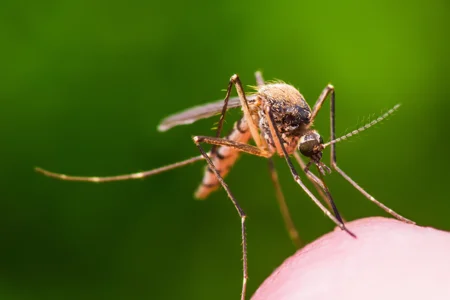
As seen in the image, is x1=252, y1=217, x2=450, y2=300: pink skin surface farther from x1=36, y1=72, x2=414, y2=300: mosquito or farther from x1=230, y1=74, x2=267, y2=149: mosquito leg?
x1=230, y1=74, x2=267, y2=149: mosquito leg

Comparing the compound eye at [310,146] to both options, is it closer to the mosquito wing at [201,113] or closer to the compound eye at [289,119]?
the compound eye at [289,119]

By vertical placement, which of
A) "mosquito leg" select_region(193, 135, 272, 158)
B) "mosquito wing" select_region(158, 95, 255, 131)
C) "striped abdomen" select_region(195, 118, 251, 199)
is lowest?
"striped abdomen" select_region(195, 118, 251, 199)

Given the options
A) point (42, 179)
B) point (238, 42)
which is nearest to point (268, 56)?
point (238, 42)

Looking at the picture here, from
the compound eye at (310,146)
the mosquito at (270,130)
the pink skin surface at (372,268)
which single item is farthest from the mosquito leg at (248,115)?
the pink skin surface at (372,268)

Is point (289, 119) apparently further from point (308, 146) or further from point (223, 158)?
point (223, 158)

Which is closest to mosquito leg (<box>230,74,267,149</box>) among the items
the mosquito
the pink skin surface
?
the mosquito

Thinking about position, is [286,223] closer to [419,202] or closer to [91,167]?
[419,202]
